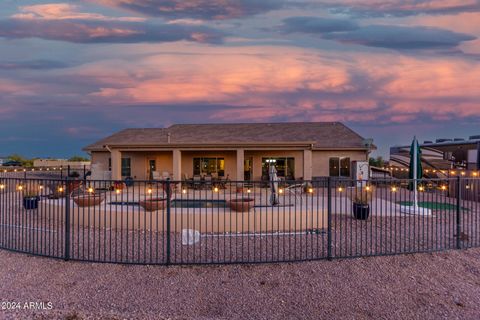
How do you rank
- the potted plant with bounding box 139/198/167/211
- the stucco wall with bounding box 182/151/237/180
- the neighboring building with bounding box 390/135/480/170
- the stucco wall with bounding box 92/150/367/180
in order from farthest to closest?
the stucco wall with bounding box 182/151/237/180, the stucco wall with bounding box 92/150/367/180, the neighboring building with bounding box 390/135/480/170, the potted plant with bounding box 139/198/167/211

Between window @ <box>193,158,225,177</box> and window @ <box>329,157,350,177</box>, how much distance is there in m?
7.89

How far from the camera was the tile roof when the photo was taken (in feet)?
85.8

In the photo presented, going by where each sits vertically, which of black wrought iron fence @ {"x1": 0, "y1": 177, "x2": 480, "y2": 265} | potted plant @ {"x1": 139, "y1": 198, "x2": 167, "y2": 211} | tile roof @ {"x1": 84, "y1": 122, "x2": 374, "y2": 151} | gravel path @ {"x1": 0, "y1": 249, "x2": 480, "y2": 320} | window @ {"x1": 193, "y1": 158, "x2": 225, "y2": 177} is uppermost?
tile roof @ {"x1": 84, "y1": 122, "x2": 374, "y2": 151}

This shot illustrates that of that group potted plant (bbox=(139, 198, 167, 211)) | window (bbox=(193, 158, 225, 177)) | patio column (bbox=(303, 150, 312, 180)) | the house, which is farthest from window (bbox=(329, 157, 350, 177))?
potted plant (bbox=(139, 198, 167, 211))

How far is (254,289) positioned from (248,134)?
2284 centimetres

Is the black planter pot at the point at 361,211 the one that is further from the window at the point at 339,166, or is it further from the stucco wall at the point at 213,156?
the stucco wall at the point at 213,156

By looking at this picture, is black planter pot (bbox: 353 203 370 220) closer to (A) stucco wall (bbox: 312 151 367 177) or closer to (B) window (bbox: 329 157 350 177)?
(A) stucco wall (bbox: 312 151 367 177)

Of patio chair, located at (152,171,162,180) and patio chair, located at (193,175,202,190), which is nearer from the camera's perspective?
patio chair, located at (193,175,202,190)

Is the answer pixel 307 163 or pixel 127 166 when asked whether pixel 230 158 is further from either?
pixel 127 166

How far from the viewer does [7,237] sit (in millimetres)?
9391

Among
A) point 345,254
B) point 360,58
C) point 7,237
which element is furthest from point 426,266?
point 360,58

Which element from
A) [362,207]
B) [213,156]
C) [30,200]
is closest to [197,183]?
[362,207]

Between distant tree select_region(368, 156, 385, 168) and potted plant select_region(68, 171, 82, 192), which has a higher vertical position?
potted plant select_region(68, 171, 82, 192)

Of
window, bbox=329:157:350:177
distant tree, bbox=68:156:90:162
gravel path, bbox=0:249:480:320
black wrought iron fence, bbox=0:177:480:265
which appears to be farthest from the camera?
distant tree, bbox=68:156:90:162
